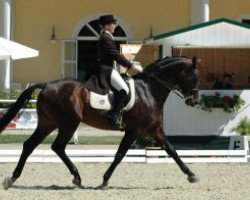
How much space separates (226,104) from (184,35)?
1.97 meters

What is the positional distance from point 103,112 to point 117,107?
10.6 inches

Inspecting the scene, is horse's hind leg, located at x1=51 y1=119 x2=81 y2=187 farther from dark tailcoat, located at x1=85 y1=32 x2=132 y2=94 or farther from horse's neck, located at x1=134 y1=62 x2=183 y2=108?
horse's neck, located at x1=134 y1=62 x2=183 y2=108

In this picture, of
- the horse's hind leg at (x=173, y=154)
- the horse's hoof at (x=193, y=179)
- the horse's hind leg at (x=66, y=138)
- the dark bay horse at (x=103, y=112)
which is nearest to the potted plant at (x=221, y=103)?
the dark bay horse at (x=103, y=112)

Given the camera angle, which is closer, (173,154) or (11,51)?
(173,154)

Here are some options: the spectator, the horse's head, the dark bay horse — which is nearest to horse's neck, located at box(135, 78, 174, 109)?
the dark bay horse

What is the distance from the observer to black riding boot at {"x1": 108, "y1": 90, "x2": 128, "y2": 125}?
36.0 feet

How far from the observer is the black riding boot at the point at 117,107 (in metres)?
11.0

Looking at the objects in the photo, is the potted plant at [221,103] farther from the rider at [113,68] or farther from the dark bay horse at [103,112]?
the rider at [113,68]

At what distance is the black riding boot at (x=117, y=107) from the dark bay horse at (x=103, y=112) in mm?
168

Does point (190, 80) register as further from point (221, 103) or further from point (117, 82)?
point (221, 103)

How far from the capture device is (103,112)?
11094 millimetres

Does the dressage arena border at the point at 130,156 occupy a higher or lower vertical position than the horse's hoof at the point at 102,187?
lower

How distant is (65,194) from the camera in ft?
33.0

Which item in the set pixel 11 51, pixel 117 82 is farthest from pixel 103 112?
pixel 11 51
